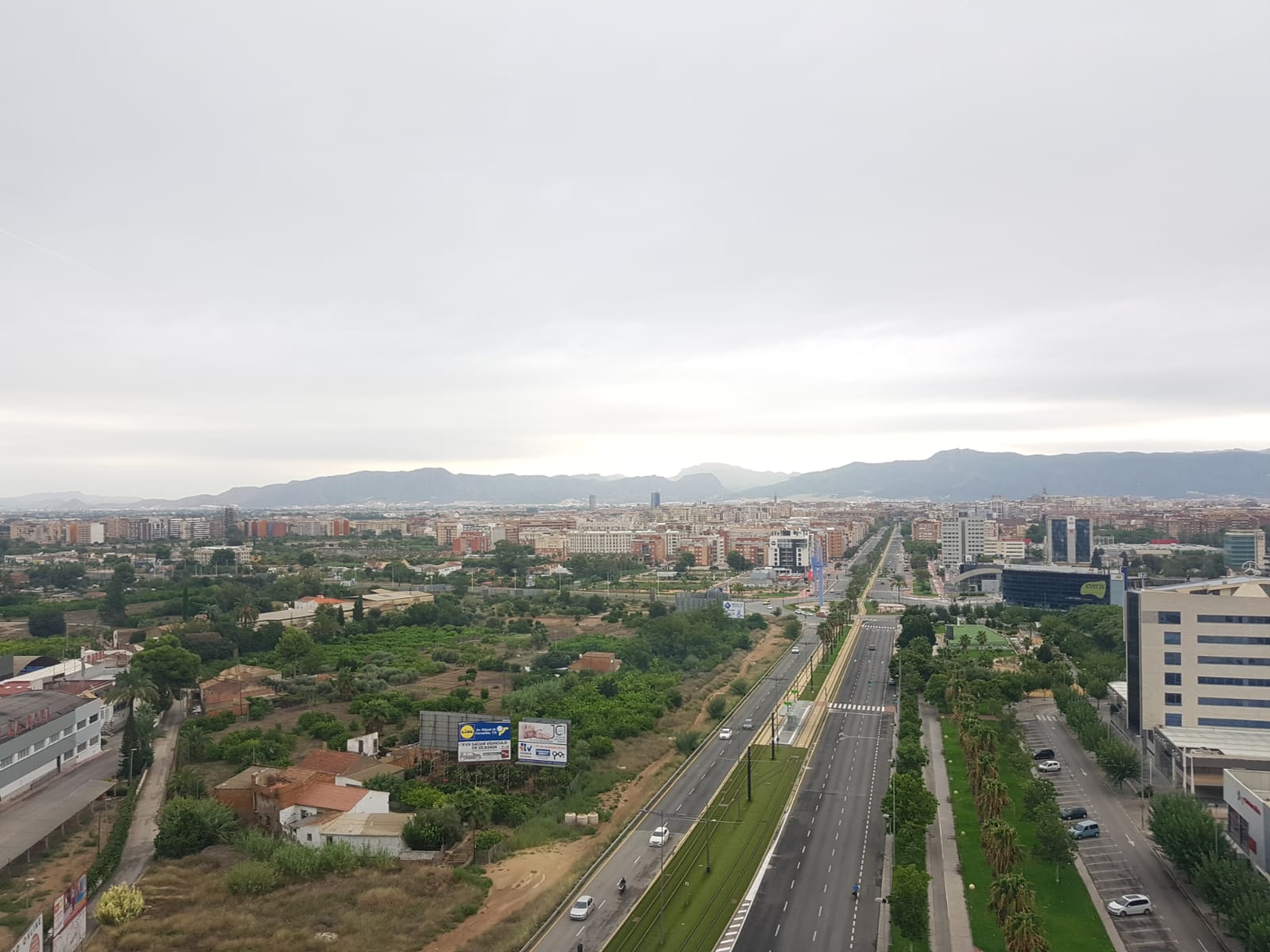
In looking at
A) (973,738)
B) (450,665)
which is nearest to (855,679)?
(973,738)

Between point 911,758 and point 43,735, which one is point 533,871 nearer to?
point 911,758

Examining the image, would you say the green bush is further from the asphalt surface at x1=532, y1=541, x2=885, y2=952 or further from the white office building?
the white office building

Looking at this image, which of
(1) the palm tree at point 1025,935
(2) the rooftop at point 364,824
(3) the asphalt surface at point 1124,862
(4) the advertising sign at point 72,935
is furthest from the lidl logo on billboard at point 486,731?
(3) the asphalt surface at point 1124,862

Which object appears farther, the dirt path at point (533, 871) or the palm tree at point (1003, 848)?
the palm tree at point (1003, 848)

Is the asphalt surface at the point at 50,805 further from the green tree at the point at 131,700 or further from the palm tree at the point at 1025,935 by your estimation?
the palm tree at the point at 1025,935

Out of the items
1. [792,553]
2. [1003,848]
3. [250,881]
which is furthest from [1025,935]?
[792,553]

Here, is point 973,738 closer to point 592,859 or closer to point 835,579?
Answer: point 592,859
